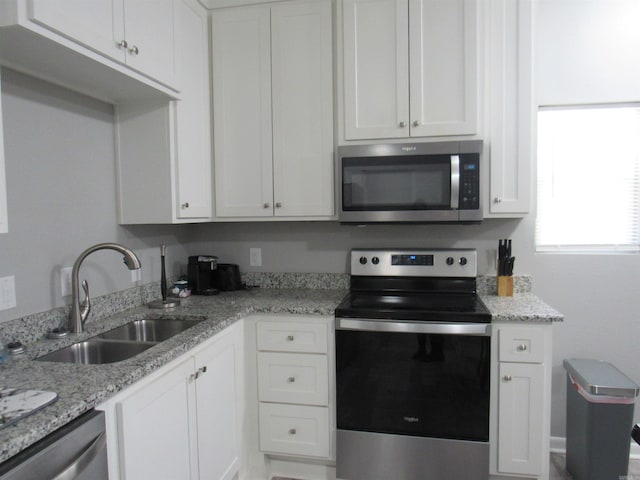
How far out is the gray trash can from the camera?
2002mm

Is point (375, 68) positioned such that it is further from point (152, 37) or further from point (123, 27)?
point (123, 27)

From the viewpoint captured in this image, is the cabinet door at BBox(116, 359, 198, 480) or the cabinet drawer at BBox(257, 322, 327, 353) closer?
the cabinet door at BBox(116, 359, 198, 480)

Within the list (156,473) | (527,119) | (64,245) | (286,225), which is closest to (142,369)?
(156,473)

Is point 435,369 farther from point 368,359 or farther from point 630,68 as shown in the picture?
point 630,68

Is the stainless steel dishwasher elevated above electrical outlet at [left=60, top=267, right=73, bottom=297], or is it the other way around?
electrical outlet at [left=60, top=267, right=73, bottom=297]

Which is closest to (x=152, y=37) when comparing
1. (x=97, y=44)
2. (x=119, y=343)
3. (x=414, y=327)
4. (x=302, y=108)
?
(x=97, y=44)

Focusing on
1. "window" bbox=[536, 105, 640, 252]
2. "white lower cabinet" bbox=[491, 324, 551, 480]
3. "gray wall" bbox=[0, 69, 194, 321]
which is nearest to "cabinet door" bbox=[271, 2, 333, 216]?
"gray wall" bbox=[0, 69, 194, 321]

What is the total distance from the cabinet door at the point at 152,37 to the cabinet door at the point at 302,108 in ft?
Answer: 1.95

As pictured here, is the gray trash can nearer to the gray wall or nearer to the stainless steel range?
the stainless steel range

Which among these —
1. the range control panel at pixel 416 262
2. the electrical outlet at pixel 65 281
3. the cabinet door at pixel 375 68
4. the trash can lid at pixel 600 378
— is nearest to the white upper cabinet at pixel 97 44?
the electrical outlet at pixel 65 281

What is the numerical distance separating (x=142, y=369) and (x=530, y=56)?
2.24 m

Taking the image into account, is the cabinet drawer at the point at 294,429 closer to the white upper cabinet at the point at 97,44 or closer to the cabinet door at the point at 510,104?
the cabinet door at the point at 510,104

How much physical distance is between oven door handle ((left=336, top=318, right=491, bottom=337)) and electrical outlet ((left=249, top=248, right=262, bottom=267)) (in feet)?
2.83

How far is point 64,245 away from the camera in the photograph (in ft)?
5.85
